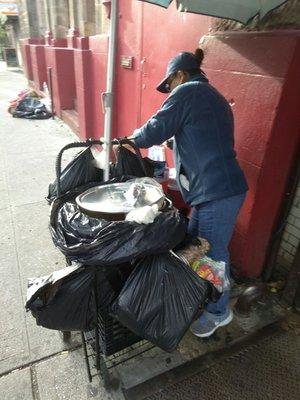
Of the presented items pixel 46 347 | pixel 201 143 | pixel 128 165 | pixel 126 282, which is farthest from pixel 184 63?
pixel 46 347

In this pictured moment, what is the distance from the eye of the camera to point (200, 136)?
1971 millimetres

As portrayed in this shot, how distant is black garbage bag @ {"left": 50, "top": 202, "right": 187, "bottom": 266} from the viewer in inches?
60.9

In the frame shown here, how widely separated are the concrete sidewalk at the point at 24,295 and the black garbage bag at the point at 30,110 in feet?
10.5

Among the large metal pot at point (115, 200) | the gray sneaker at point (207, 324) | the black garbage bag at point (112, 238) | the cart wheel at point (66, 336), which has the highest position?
the large metal pot at point (115, 200)

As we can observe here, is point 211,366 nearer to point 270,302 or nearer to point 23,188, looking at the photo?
point 270,302

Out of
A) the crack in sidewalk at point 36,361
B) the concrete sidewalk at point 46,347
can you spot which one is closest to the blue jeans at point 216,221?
the concrete sidewalk at point 46,347

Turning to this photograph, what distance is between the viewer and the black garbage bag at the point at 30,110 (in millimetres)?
8961

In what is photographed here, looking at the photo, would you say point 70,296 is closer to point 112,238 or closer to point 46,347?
point 112,238

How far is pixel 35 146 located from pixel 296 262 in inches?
221

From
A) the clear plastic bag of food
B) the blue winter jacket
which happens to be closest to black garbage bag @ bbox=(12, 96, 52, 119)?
the blue winter jacket

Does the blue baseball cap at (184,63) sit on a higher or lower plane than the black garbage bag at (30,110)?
higher

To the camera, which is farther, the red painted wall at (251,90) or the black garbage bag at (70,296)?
the red painted wall at (251,90)

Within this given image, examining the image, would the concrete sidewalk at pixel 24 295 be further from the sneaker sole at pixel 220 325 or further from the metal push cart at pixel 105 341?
the sneaker sole at pixel 220 325

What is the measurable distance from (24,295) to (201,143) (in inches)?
75.4
